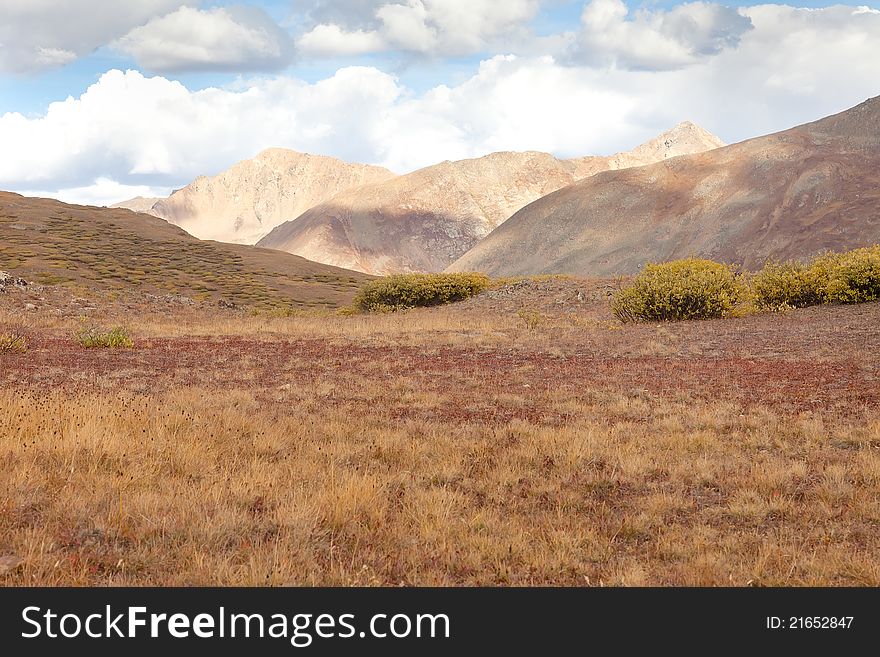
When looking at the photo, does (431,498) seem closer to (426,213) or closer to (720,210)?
(720,210)

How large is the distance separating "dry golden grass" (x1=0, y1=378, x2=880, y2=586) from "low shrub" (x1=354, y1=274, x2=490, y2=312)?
84.7 ft

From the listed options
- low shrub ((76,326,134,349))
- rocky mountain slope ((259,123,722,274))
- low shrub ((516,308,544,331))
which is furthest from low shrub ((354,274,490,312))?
rocky mountain slope ((259,123,722,274))

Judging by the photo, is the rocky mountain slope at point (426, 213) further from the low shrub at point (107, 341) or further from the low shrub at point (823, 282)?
the low shrub at point (107, 341)

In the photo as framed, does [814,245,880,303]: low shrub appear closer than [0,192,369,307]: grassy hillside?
Yes

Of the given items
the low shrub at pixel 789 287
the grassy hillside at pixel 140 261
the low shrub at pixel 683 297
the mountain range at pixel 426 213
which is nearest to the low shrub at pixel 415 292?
the grassy hillside at pixel 140 261

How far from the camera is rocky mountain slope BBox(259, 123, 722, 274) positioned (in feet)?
576

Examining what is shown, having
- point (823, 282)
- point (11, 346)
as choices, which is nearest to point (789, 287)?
point (823, 282)

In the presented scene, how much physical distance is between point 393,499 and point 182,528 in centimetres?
178

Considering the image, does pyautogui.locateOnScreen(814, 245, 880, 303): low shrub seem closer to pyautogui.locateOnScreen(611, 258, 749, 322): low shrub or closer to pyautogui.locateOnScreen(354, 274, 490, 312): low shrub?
pyautogui.locateOnScreen(611, 258, 749, 322): low shrub

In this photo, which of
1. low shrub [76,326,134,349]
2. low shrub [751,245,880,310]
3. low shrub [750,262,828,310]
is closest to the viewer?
low shrub [76,326,134,349]

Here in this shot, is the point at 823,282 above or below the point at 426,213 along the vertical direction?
below

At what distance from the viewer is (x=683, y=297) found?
24.4 m

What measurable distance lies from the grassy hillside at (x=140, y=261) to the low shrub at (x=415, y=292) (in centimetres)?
867

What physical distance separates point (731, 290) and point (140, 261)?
3989 cm
